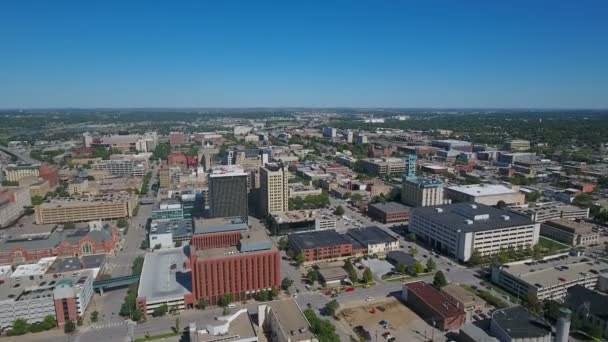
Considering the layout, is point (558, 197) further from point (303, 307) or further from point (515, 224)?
point (303, 307)

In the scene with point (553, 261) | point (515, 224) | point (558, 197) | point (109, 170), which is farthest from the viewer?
point (109, 170)

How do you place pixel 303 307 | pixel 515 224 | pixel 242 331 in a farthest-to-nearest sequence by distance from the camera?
pixel 515 224 → pixel 303 307 → pixel 242 331

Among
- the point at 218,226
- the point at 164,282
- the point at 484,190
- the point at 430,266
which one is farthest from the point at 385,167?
the point at 164,282

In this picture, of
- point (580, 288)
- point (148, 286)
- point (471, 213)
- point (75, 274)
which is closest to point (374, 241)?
point (471, 213)

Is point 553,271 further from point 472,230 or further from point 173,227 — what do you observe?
point 173,227

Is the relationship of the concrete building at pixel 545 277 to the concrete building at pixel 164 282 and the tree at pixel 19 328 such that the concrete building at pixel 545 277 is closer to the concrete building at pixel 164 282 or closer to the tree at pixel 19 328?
the concrete building at pixel 164 282

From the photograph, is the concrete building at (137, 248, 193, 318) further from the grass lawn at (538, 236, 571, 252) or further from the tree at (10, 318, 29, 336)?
the grass lawn at (538, 236, 571, 252)
